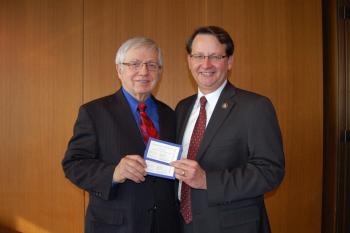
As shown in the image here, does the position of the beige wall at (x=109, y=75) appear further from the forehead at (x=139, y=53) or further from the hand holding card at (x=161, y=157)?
the hand holding card at (x=161, y=157)

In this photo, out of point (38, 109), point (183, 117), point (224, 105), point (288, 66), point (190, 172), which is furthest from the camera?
point (38, 109)

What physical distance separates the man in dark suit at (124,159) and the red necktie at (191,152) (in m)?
0.09

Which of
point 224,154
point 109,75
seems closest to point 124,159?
point 224,154

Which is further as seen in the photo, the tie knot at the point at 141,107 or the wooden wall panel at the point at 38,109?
the wooden wall panel at the point at 38,109

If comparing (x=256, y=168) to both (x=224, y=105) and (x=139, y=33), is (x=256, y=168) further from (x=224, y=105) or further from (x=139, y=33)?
(x=139, y=33)

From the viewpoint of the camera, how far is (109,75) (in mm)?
3555

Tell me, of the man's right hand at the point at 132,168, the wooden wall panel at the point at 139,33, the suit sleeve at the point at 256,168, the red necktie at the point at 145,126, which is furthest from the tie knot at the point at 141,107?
the wooden wall panel at the point at 139,33

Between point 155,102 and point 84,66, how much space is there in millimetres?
1684

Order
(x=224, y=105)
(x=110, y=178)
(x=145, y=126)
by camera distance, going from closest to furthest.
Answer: (x=110, y=178), (x=224, y=105), (x=145, y=126)

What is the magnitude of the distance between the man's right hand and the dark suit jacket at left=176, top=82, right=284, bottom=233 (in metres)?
0.34

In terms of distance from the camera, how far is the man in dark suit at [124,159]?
179 cm

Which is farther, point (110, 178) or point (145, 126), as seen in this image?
point (145, 126)

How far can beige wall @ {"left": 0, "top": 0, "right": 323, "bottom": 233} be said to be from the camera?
346 centimetres

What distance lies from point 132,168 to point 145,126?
378 millimetres
